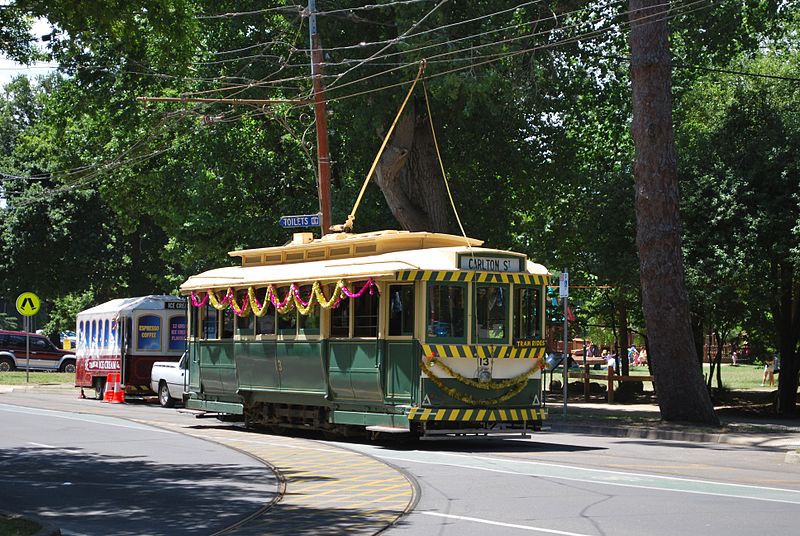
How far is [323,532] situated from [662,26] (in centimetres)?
1635

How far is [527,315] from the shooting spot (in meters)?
20.4

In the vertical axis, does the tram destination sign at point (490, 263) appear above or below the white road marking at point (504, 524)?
above

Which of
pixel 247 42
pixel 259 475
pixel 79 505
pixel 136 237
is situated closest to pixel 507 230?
pixel 247 42

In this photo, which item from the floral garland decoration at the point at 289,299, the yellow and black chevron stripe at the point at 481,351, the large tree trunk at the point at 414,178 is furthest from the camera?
the large tree trunk at the point at 414,178

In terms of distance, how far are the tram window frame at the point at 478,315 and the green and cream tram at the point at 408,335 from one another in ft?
0.08

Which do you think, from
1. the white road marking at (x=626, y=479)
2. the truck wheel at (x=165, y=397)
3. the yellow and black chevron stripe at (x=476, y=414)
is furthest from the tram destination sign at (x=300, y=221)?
the white road marking at (x=626, y=479)

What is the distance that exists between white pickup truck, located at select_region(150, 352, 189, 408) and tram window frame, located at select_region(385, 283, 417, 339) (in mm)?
13062

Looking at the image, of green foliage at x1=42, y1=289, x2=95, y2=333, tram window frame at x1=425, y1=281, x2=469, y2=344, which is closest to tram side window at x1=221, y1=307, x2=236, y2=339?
tram window frame at x1=425, y1=281, x2=469, y2=344

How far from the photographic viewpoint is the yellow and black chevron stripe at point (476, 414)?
1920 centimetres

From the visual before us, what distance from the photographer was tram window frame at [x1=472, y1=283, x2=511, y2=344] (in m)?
19.9

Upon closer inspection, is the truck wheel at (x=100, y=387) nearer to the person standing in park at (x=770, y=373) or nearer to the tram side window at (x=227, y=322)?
the tram side window at (x=227, y=322)

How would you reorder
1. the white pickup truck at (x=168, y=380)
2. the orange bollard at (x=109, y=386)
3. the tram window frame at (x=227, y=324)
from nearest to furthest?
the tram window frame at (x=227, y=324) → the white pickup truck at (x=168, y=380) → the orange bollard at (x=109, y=386)

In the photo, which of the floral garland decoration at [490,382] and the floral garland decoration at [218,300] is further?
A: the floral garland decoration at [218,300]

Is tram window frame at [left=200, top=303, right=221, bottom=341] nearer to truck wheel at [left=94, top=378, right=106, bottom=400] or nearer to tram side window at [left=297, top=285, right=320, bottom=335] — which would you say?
tram side window at [left=297, top=285, right=320, bottom=335]
